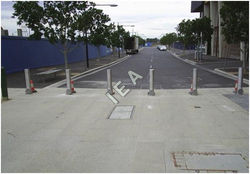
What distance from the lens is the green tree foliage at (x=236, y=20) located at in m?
14.4

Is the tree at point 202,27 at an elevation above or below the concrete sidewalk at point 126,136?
above

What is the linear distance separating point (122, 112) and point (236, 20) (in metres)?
11.4

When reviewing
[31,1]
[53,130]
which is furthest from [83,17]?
[53,130]

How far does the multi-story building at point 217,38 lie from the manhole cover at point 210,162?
24.3 meters

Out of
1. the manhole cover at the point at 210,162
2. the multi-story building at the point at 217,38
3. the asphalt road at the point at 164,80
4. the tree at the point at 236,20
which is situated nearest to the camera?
the manhole cover at the point at 210,162

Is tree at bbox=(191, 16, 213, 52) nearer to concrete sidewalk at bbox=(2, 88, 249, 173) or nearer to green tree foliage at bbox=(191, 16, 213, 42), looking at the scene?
green tree foliage at bbox=(191, 16, 213, 42)

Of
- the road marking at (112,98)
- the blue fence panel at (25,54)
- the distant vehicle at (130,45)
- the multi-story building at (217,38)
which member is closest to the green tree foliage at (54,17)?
the blue fence panel at (25,54)

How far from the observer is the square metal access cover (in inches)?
273

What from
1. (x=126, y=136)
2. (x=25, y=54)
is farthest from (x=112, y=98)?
(x=25, y=54)

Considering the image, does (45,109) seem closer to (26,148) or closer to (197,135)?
(26,148)

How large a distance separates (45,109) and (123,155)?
4422mm

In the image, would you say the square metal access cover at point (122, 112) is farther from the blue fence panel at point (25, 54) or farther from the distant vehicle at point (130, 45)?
the distant vehicle at point (130, 45)

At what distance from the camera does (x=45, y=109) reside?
26.2 feet

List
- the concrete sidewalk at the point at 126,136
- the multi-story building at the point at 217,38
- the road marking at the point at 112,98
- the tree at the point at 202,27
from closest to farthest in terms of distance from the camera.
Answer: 1. the concrete sidewalk at the point at 126,136
2. the road marking at the point at 112,98
3. the tree at the point at 202,27
4. the multi-story building at the point at 217,38
